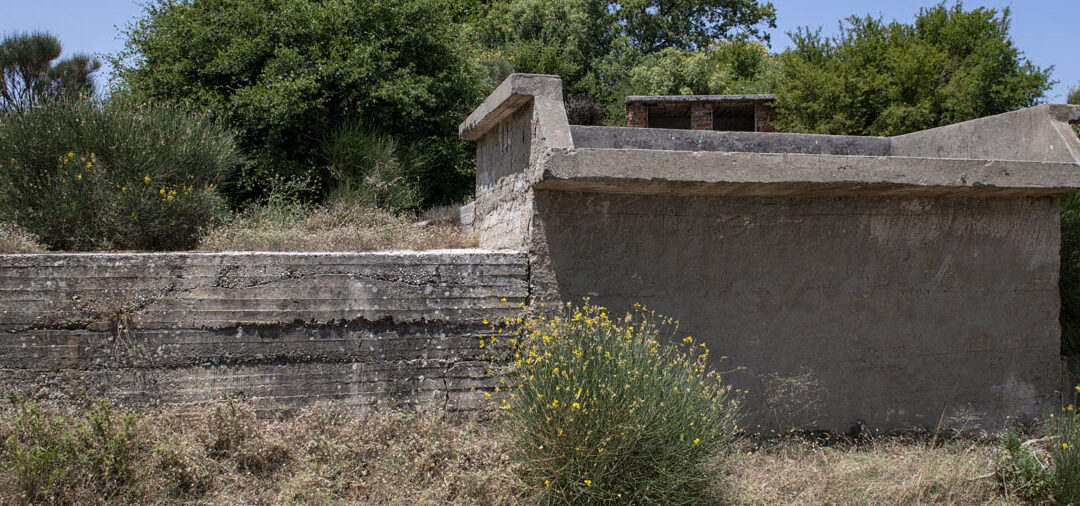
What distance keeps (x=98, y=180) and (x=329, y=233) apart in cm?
183

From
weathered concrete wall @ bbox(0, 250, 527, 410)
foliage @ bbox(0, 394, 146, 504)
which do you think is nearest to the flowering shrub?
weathered concrete wall @ bbox(0, 250, 527, 410)

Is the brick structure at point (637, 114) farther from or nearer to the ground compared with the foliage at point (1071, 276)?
farther from the ground

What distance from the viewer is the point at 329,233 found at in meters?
6.29

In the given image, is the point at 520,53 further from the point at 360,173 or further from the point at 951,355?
the point at 951,355

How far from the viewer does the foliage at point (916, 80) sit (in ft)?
41.0

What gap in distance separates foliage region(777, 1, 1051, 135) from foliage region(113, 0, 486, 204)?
7.13 metres

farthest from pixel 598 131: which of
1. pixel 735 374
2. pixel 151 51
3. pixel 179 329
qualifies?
pixel 151 51

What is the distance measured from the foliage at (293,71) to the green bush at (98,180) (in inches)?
170

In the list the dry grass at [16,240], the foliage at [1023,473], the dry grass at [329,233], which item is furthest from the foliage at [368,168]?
the foliage at [1023,473]

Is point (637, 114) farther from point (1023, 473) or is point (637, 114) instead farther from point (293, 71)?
point (1023, 473)

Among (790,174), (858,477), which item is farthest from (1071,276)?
(790,174)

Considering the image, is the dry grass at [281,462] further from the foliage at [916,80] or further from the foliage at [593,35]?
the foliage at [593,35]

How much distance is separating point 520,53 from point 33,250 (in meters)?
15.2

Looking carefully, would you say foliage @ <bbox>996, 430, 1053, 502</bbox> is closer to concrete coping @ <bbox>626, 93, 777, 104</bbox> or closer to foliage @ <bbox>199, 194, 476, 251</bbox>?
foliage @ <bbox>199, 194, 476, 251</bbox>
